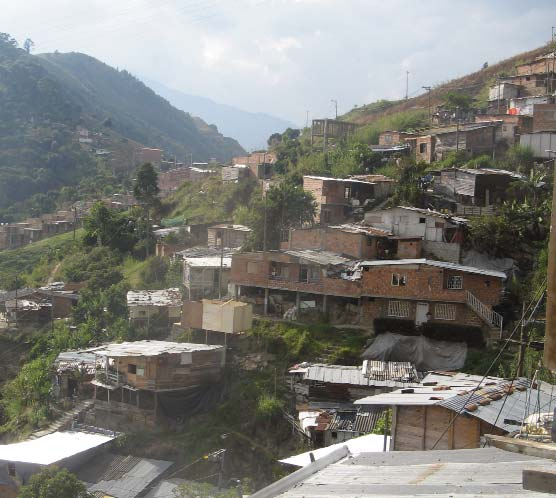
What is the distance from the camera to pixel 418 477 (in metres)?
4.86

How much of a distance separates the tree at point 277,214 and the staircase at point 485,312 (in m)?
9.14

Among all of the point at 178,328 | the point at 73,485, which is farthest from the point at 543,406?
the point at 178,328

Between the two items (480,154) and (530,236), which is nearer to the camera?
(530,236)

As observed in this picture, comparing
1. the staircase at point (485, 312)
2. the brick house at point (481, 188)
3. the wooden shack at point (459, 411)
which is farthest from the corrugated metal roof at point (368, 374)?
the brick house at point (481, 188)

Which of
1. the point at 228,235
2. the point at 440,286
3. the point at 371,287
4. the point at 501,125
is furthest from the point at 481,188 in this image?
the point at 228,235

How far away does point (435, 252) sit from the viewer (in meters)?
25.2

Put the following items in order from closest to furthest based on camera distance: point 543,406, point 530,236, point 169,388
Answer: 1. point 543,406
2. point 169,388
3. point 530,236

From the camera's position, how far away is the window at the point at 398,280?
22.5 metres

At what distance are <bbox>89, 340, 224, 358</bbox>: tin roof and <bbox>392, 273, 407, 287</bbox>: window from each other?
5799 millimetres

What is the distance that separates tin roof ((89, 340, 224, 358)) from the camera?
74.4 ft

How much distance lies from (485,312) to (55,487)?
12630 mm

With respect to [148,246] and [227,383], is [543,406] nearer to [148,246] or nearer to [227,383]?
[227,383]

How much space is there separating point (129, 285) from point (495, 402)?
71.7ft

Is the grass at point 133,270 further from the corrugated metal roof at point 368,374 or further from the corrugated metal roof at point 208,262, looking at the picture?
the corrugated metal roof at point 368,374
